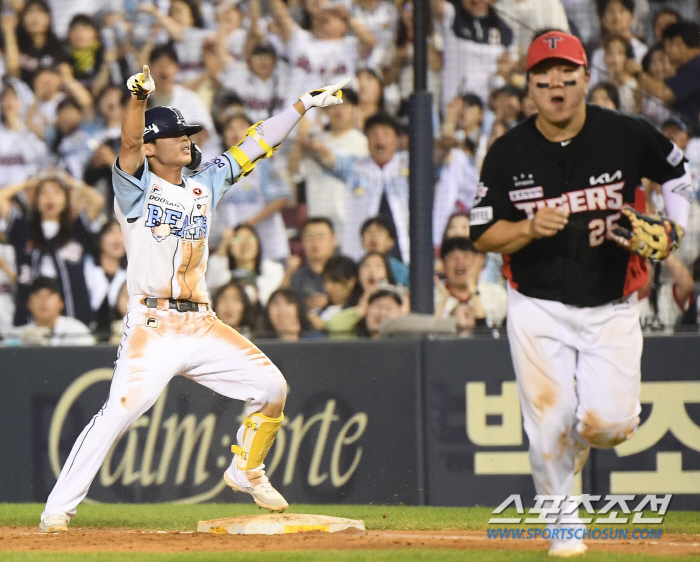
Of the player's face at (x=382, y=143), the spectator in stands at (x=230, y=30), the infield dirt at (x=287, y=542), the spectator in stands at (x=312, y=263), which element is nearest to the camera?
the infield dirt at (x=287, y=542)

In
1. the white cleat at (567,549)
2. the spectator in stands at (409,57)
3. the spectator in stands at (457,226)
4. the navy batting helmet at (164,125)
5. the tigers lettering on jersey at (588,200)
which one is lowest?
the white cleat at (567,549)

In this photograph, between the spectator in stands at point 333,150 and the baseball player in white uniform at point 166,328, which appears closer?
the baseball player in white uniform at point 166,328

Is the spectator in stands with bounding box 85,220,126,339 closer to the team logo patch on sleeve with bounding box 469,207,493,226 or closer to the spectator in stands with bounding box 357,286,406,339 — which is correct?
the spectator in stands with bounding box 357,286,406,339

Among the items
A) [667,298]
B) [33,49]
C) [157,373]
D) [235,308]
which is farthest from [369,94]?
[157,373]

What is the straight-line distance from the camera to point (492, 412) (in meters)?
7.17

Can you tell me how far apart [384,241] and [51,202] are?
9.68 feet

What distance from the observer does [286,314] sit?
810 cm

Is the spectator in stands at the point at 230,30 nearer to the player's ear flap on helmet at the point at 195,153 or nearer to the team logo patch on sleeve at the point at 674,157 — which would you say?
the player's ear flap on helmet at the point at 195,153

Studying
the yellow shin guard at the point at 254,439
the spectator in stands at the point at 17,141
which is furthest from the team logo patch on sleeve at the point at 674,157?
the spectator in stands at the point at 17,141

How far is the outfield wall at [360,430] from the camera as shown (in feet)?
22.9

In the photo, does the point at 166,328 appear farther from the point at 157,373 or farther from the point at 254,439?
the point at 254,439

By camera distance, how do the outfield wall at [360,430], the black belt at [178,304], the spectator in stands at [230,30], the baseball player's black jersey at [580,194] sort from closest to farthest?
the baseball player's black jersey at [580,194], the black belt at [178,304], the outfield wall at [360,430], the spectator in stands at [230,30]

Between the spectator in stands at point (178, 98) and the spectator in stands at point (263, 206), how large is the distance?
508mm

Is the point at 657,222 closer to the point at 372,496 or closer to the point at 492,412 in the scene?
the point at 492,412
